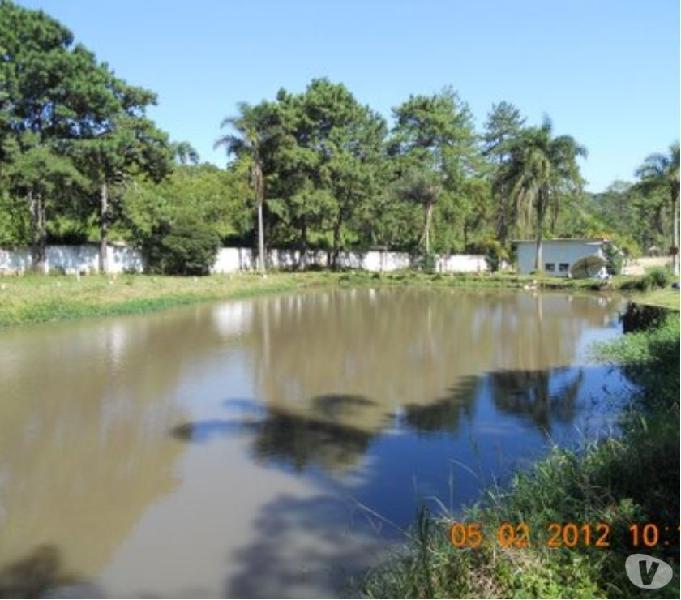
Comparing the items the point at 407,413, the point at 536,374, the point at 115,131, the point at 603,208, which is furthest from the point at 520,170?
the point at 603,208

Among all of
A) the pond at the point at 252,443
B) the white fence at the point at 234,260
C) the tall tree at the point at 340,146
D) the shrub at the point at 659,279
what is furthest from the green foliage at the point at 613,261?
the pond at the point at 252,443

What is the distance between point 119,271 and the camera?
130ft

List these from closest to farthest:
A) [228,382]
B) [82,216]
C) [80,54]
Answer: [228,382] → [80,54] → [82,216]

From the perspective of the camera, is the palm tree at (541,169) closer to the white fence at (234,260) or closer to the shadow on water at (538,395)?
the white fence at (234,260)

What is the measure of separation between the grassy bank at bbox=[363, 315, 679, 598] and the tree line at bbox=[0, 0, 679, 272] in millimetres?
29304

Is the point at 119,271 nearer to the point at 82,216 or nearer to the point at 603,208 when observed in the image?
the point at 82,216

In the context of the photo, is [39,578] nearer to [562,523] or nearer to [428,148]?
[562,523]

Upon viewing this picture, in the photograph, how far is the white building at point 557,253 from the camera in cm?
4644

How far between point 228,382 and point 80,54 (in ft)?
88.2

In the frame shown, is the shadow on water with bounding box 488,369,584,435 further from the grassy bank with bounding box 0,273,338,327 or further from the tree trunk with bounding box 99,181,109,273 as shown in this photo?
the tree trunk with bounding box 99,181,109,273
